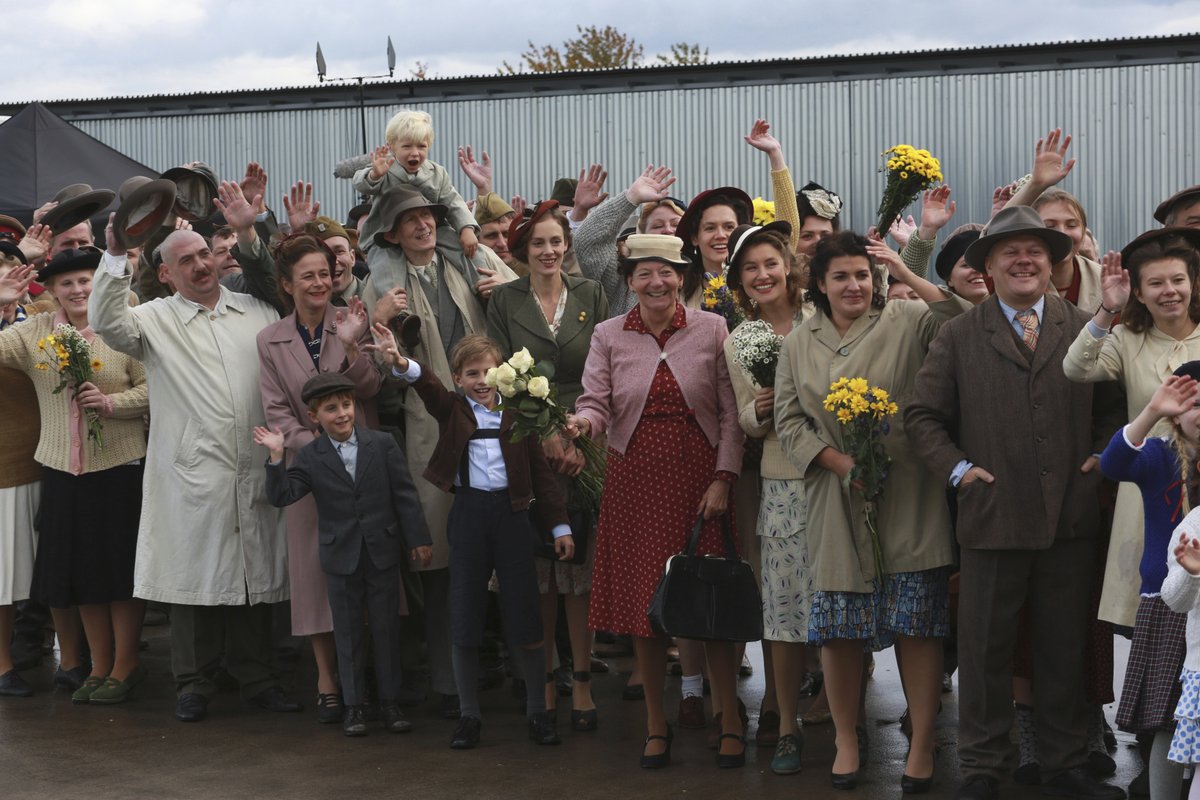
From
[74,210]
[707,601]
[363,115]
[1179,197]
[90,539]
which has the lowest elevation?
[707,601]

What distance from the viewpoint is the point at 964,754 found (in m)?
5.78

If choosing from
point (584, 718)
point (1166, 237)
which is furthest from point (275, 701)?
point (1166, 237)

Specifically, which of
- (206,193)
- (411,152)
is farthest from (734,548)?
(206,193)

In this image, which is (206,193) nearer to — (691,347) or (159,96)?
(691,347)

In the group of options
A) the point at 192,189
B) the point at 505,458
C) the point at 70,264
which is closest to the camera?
the point at 505,458

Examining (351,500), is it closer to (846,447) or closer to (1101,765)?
(846,447)

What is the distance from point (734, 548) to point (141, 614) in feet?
10.7

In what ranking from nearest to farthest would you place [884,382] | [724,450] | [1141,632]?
[1141,632]
[884,382]
[724,450]

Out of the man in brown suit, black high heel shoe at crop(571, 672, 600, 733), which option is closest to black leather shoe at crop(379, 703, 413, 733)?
black high heel shoe at crop(571, 672, 600, 733)

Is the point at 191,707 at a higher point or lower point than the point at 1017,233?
lower

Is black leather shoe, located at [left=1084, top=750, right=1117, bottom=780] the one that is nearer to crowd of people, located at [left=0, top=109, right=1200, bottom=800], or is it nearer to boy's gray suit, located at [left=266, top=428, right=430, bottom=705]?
crowd of people, located at [left=0, top=109, right=1200, bottom=800]

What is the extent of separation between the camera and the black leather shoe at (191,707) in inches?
286

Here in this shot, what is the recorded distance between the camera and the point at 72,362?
7.57 meters

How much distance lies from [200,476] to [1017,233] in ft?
12.9
